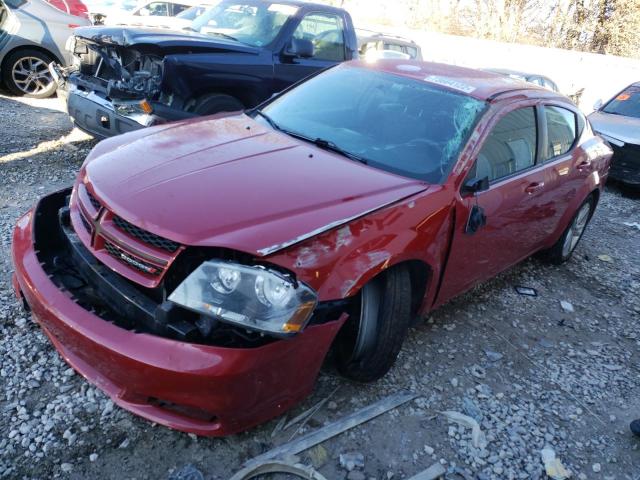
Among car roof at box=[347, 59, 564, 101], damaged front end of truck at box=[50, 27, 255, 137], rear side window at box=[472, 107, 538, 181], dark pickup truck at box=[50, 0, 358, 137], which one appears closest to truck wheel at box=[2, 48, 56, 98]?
dark pickup truck at box=[50, 0, 358, 137]

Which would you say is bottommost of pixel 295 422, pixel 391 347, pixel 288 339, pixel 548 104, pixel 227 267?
pixel 295 422

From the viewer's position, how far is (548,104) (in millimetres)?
3730

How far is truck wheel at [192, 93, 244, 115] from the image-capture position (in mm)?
5102

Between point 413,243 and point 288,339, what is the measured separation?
2.74ft

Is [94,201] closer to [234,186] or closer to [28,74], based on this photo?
[234,186]

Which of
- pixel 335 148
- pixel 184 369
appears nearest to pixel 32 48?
pixel 335 148

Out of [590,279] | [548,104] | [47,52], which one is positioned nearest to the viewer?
[548,104]

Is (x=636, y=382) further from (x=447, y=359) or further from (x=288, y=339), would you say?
(x=288, y=339)

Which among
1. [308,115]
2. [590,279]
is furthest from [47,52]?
[590,279]

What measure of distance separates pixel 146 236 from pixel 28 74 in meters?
6.75

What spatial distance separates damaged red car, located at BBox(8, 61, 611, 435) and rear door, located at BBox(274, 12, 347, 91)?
2.32m

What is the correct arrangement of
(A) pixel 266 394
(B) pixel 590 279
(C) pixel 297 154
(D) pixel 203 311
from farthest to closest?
(B) pixel 590 279 → (C) pixel 297 154 → (A) pixel 266 394 → (D) pixel 203 311

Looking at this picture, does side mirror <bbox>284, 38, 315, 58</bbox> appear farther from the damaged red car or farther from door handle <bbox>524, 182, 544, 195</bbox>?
door handle <bbox>524, 182, 544, 195</bbox>

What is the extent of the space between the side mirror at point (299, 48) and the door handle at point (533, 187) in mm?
3273
